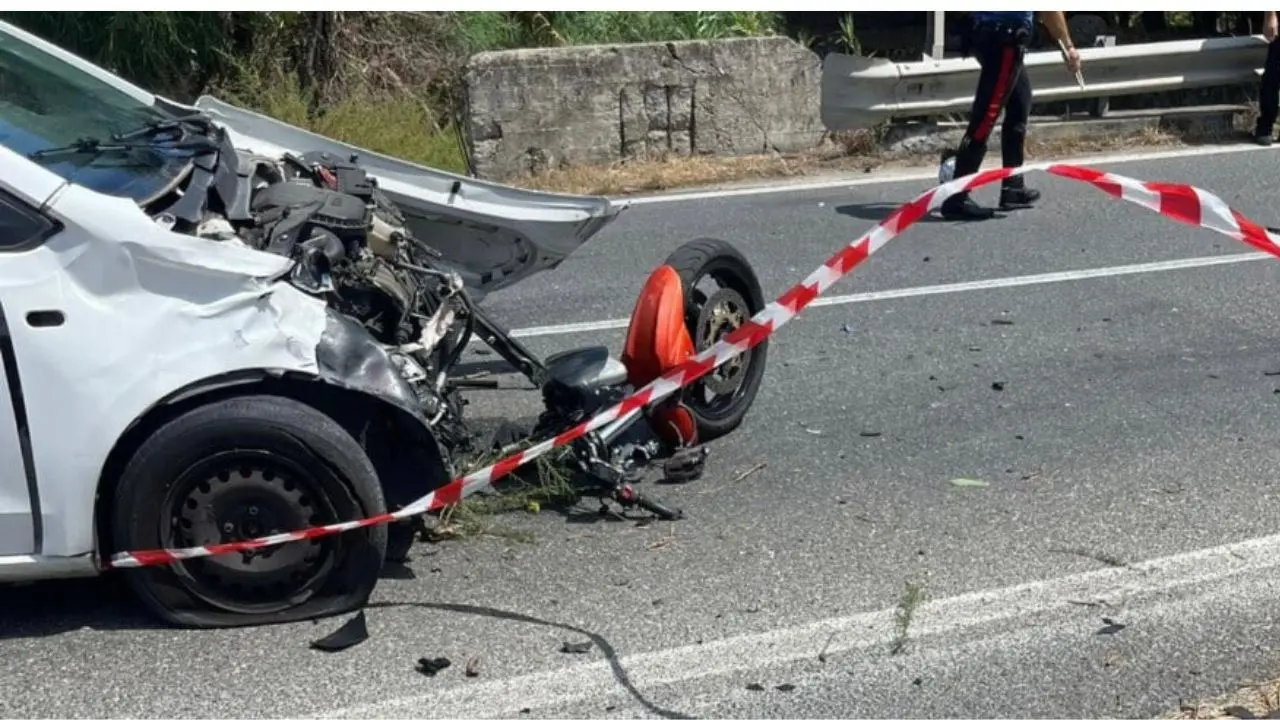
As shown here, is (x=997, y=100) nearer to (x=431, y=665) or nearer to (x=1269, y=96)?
(x=1269, y=96)

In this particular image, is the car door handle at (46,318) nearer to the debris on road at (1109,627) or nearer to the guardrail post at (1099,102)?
the debris on road at (1109,627)

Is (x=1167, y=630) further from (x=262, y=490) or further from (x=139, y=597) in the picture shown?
(x=139, y=597)

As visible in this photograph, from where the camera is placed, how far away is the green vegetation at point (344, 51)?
11516 millimetres

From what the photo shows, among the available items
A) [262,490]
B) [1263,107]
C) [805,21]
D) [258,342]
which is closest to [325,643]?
[262,490]

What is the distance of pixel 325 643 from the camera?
4.16 metres

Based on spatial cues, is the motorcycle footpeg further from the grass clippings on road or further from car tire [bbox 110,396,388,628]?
car tire [bbox 110,396,388,628]

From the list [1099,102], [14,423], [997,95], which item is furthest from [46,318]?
[1099,102]

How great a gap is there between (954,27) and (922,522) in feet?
34.6

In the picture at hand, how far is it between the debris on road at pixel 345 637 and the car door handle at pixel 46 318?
111 centimetres

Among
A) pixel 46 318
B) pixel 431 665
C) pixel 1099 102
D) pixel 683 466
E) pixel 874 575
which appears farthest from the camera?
pixel 1099 102

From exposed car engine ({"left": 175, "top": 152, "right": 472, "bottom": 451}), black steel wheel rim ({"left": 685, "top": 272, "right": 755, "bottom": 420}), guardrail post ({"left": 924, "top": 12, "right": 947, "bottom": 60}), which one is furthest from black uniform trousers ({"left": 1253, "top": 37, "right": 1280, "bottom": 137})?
exposed car engine ({"left": 175, "top": 152, "right": 472, "bottom": 451})

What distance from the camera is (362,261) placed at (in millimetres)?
4555

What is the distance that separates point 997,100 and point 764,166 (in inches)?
85.6

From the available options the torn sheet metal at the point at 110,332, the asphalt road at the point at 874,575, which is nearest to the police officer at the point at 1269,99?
the asphalt road at the point at 874,575
